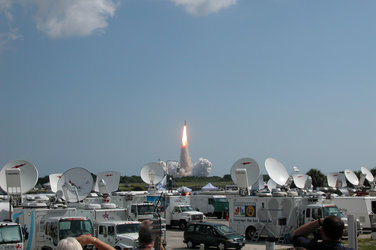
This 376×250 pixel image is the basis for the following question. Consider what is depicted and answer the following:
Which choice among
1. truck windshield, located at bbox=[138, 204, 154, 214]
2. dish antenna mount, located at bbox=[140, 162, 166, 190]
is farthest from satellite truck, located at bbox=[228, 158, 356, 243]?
dish antenna mount, located at bbox=[140, 162, 166, 190]

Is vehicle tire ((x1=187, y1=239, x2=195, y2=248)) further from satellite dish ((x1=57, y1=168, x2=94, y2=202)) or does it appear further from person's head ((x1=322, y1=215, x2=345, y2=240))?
person's head ((x1=322, y1=215, x2=345, y2=240))

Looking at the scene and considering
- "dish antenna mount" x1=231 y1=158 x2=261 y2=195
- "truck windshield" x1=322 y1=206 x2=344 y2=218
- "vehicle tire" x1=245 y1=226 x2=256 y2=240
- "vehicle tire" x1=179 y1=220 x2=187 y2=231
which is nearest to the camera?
"truck windshield" x1=322 y1=206 x2=344 y2=218

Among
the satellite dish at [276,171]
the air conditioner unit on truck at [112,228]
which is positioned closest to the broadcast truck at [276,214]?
the satellite dish at [276,171]

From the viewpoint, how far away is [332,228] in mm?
5051

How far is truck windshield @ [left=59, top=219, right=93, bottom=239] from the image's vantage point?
18.4 metres

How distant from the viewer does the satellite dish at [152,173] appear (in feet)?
134

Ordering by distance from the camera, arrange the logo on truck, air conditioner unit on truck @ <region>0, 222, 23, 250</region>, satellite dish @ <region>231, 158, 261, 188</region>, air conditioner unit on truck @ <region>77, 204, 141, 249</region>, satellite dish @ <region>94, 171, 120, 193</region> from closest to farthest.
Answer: air conditioner unit on truck @ <region>0, 222, 23, 250</region>
air conditioner unit on truck @ <region>77, 204, 141, 249</region>
the logo on truck
satellite dish @ <region>231, 158, 261, 188</region>
satellite dish @ <region>94, 171, 120, 193</region>

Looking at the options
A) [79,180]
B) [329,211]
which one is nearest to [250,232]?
[329,211]

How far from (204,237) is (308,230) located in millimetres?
18591

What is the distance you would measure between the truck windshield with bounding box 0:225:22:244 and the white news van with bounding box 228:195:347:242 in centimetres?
1299

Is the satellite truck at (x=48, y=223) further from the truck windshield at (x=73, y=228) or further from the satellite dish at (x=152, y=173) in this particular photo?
the satellite dish at (x=152, y=173)

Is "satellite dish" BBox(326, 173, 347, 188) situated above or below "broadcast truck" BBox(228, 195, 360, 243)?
above

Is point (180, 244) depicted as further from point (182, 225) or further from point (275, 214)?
point (182, 225)

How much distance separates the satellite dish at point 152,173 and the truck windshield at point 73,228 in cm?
2168
